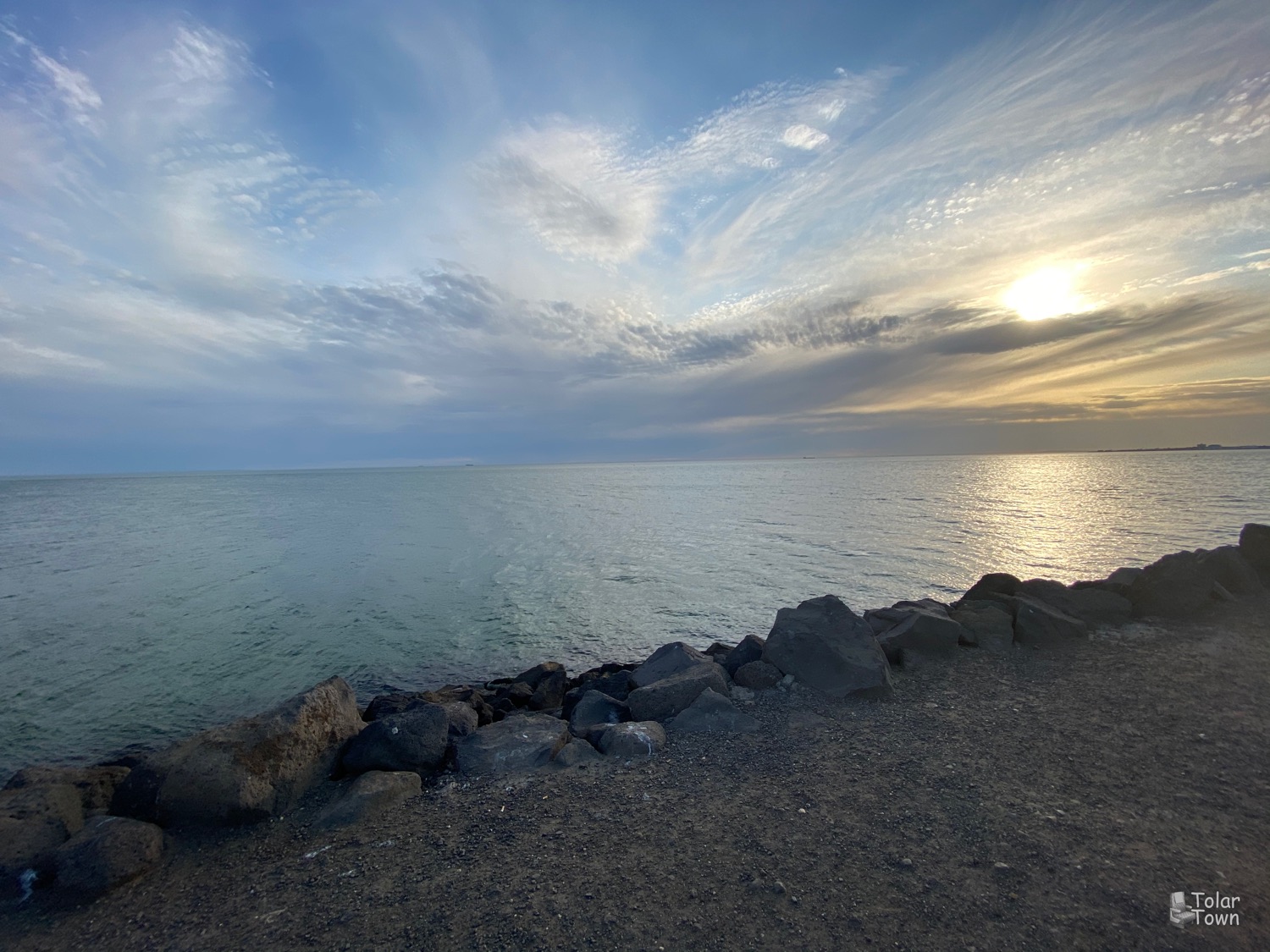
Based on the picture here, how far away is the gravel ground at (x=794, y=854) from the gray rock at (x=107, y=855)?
16 cm

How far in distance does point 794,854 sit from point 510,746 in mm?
4251

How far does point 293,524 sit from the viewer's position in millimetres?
47625

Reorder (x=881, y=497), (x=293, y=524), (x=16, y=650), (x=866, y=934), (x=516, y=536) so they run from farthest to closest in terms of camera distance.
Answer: (x=881, y=497) → (x=293, y=524) → (x=516, y=536) → (x=16, y=650) → (x=866, y=934)

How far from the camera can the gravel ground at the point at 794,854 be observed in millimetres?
4488

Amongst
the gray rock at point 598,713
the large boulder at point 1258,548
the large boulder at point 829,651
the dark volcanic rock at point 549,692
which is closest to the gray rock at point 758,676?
the large boulder at point 829,651

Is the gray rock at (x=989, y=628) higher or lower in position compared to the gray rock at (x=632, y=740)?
higher

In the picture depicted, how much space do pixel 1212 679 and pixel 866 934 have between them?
322 inches

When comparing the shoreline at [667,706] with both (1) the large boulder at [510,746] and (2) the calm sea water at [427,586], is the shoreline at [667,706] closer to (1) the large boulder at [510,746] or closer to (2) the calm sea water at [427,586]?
(1) the large boulder at [510,746]

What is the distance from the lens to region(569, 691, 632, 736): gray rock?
9.27 metres

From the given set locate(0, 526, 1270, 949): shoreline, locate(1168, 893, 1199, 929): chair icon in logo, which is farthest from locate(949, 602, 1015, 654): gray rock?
locate(1168, 893, 1199, 929): chair icon in logo

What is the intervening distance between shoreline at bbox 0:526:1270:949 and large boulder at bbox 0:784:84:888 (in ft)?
0.55

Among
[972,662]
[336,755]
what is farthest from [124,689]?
[972,662]

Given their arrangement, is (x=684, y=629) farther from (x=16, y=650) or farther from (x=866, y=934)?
(x=16, y=650)

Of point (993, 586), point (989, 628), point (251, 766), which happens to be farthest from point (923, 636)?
point (251, 766)
